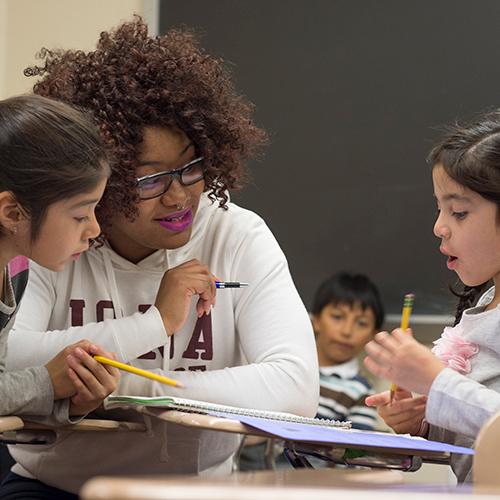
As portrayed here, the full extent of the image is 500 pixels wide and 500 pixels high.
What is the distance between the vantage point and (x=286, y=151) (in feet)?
11.8

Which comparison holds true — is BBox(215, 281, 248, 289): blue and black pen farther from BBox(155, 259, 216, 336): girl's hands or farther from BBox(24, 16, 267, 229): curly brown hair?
BBox(24, 16, 267, 229): curly brown hair

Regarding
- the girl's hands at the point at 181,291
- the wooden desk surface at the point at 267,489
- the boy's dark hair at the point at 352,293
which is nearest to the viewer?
the wooden desk surface at the point at 267,489

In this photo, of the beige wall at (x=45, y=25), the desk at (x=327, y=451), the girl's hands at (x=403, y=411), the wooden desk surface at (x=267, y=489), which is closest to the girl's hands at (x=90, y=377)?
the desk at (x=327, y=451)

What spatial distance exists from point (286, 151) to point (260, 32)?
17.1 inches

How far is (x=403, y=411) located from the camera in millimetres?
1754

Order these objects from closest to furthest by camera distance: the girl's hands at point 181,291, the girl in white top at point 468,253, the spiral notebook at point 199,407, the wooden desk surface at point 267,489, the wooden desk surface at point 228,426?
1. the wooden desk surface at point 267,489
2. the wooden desk surface at point 228,426
3. the spiral notebook at point 199,407
4. the girl in white top at point 468,253
5. the girl's hands at point 181,291

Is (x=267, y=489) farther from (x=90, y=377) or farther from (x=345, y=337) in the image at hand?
(x=345, y=337)

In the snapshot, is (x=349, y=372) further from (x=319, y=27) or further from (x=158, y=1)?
(x=158, y=1)

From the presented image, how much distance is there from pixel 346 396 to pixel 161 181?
186 cm

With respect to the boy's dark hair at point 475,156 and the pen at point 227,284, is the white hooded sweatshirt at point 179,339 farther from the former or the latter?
the boy's dark hair at point 475,156

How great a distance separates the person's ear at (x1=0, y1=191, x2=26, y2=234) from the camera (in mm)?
1631

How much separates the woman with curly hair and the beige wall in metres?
1.64

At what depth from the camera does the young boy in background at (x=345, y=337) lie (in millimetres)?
3518

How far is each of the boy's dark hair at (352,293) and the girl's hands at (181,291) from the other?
171 centimetres
